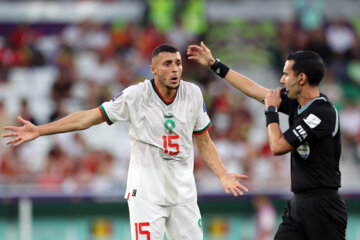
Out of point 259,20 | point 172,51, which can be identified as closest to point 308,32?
point 259,20

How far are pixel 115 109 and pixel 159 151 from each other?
65cm

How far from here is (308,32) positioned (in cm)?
1862

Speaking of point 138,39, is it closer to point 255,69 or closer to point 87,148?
point 255,69

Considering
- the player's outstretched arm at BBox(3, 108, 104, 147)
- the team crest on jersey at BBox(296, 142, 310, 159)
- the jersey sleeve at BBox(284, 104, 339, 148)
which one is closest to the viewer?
the jersey sleeve at BBox(284, 104, 339, 148)

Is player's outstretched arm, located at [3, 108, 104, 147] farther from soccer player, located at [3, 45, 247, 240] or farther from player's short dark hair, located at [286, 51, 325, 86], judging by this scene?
player's short dark hair, located at [286, 51, 325, 86]

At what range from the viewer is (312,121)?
24.5 feet

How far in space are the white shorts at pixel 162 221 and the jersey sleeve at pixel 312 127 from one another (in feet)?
4.97

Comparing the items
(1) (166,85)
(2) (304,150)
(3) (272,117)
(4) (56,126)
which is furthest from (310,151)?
(4) (56,126)

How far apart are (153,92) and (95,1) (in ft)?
40.2

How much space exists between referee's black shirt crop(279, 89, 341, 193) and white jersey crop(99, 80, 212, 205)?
1.28m

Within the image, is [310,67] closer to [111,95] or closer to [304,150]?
[304,150]

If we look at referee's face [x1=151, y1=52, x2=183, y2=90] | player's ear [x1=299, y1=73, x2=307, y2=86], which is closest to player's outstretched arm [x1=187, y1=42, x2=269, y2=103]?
referee's face [x1=151, y1=52, x2=183, y2=90]

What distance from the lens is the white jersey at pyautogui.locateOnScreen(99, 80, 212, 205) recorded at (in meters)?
8.17

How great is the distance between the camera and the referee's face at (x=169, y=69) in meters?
8.20
